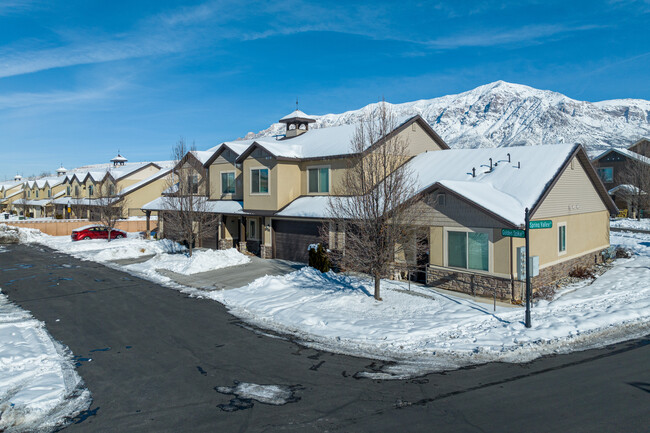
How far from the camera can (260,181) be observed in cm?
2672

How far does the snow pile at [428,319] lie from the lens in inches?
442

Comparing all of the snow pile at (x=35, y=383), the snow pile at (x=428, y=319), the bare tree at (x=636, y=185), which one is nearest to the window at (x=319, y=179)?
the snow pile at (x=428, y=319)

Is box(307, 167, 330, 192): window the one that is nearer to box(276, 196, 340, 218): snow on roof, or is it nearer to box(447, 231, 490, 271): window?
box(276, 196, 340, 218): snow on roof

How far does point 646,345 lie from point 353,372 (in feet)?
25.8

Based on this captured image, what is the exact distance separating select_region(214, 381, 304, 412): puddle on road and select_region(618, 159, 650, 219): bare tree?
46.2 m

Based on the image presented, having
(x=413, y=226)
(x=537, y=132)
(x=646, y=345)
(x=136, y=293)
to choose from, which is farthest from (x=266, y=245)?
(x=537, y=132)

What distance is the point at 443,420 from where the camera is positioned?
736 centimetres

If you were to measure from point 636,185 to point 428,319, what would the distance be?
4334 cm

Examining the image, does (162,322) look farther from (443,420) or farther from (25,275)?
(25,275)

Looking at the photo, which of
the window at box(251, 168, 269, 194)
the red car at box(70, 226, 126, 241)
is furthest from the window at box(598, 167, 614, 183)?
the red car at box(70, 226, 126, 241)

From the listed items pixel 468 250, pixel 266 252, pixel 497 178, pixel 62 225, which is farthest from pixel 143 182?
pixel 468 250

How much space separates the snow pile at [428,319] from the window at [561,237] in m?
1.85

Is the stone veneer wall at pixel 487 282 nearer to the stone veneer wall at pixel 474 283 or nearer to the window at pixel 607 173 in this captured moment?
the stone veneer wall at pixel 474 283

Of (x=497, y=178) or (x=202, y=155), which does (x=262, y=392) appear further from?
(x=202, y=155)
